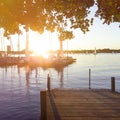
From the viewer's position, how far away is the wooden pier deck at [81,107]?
15.1m

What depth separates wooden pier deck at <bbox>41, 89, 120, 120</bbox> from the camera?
1510 centimetres

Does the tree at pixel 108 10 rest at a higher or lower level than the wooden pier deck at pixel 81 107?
higher

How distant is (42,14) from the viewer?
34.0 feet

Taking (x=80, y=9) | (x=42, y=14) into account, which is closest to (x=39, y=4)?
(x=42, y=14)

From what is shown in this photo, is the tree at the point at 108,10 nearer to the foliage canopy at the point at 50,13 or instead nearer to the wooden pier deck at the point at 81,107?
the foliage canopy at the point at 50,13

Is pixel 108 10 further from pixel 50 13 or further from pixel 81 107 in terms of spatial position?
pixel 81 107

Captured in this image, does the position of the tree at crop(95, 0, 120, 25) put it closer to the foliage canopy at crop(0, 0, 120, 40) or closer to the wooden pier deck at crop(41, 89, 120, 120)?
the foliage canopy at crop(0, 0, 120, 40)

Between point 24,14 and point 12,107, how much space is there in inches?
797

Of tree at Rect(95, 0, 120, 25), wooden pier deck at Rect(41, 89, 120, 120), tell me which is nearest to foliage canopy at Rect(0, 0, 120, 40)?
tree at Rect(95, 0, 120, 25)

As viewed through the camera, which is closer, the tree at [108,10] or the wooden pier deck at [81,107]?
the tree at [108,10]

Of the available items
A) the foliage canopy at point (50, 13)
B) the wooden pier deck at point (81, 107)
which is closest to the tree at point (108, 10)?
the foliage canopy at point (50, 13)

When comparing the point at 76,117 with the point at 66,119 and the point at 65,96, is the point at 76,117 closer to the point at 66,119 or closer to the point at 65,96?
the point at 66,119

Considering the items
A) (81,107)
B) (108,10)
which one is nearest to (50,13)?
(108,10)

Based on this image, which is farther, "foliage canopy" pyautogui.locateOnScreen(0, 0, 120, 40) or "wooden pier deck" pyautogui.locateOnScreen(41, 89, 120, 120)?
"wooden pier deck" pyautogui.locateOnScreen(41, 89, 120, 120)
